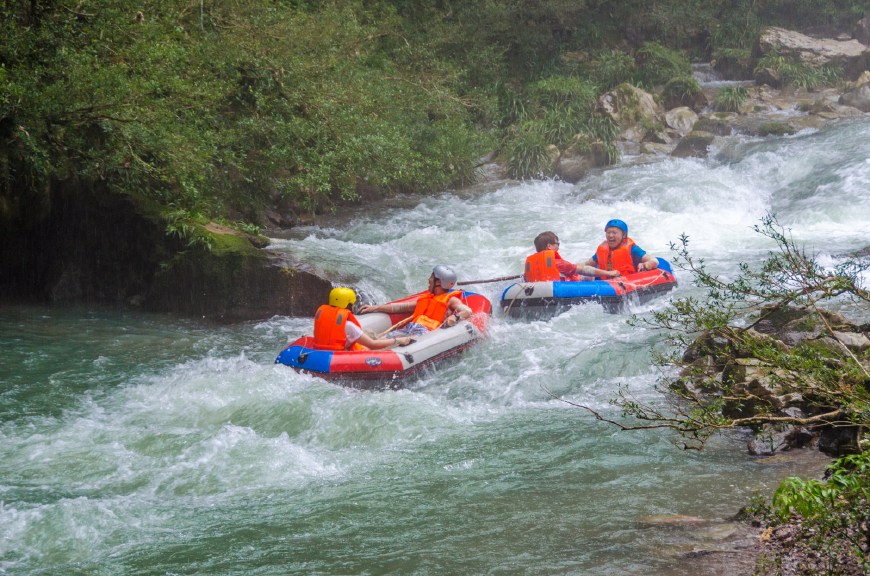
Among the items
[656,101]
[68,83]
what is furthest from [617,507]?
[656,101]

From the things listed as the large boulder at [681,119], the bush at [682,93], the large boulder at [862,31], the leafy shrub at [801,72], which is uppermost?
the large boulder at [862,31]

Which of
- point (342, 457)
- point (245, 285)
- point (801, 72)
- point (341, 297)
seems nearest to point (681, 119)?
point (801, 72)

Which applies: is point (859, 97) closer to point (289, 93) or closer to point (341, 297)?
point (289, 93)

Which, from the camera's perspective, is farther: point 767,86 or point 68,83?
point 767,86

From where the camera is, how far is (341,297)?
7.77m

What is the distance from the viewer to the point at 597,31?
2367 cm

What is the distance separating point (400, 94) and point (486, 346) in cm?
882

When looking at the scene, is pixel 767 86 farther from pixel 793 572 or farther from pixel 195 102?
pixel 793 572

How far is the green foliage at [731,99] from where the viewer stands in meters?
20.0

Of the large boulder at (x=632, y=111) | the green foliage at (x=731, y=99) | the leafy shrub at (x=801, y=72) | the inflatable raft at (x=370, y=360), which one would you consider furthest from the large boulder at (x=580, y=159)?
the inflatable raft at (x=370, y=360)

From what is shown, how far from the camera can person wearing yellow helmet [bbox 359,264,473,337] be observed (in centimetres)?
873

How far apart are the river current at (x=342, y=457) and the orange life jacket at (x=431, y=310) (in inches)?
21.2

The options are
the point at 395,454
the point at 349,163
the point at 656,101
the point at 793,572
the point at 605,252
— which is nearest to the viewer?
the point at 793,572

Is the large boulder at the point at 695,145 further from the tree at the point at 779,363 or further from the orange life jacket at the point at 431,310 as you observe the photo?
the tree at the point at 779,363
